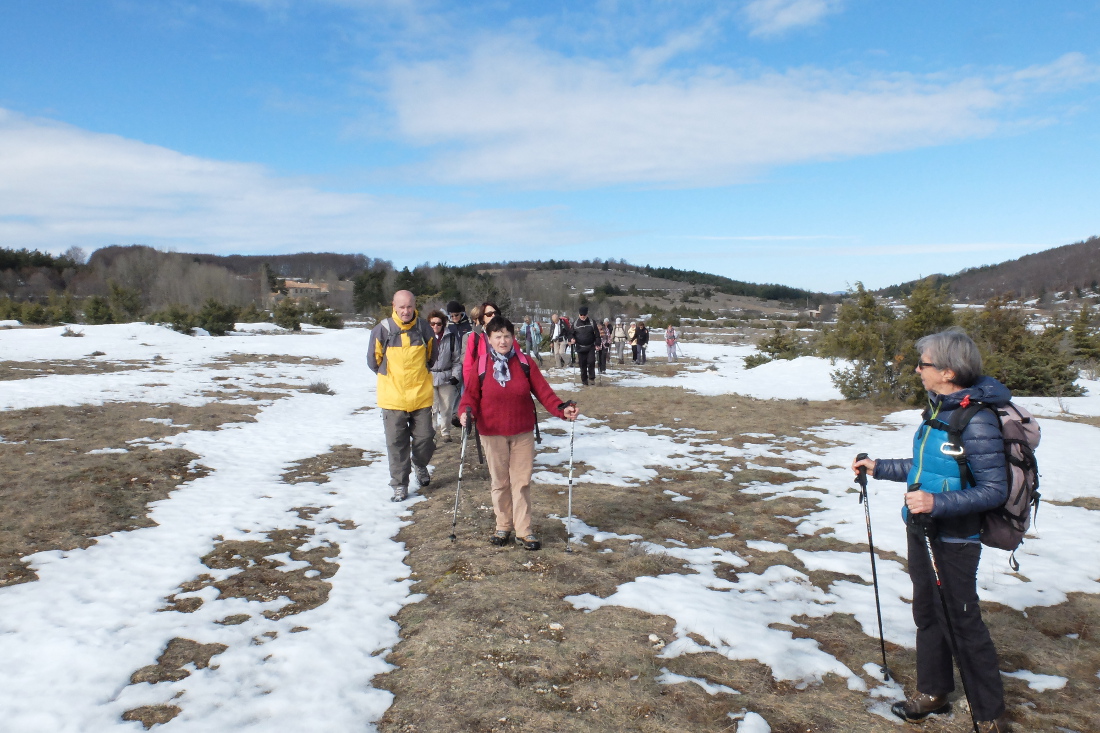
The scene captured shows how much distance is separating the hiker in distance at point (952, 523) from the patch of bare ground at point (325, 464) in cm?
669

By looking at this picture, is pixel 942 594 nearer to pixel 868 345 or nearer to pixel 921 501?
pixel 921 501

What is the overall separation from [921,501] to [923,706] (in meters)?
1.14

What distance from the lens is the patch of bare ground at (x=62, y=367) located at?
15516 millimetres

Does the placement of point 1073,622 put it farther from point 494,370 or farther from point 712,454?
point 712,454

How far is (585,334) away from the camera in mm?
16062

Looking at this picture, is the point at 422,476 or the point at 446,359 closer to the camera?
the point at 422,476

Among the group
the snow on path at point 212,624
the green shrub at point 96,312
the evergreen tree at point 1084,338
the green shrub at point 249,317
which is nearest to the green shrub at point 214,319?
the green shrub at point 96,312

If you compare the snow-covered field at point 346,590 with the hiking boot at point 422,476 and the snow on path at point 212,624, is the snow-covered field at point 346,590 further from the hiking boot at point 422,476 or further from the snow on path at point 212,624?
the hiking boot at point 422,476

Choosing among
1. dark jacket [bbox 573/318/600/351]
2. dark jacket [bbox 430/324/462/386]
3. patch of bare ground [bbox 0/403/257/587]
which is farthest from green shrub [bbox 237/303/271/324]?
dark jacket [bbox 430/324/462/386]

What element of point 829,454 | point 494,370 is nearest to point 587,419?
point 829,454

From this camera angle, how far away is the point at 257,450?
9.30m

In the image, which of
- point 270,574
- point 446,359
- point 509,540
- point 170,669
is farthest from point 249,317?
point 170,669

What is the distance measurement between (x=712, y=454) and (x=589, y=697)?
252 inches

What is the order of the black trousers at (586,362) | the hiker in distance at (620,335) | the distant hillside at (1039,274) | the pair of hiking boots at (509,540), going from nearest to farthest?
the pair of hiking boots at (509,540) < the black trousers at (586,362) < the hiker in distance at (620,335) < the distant hillside at (1039,274)
